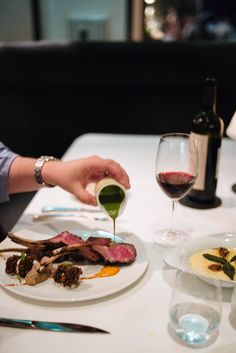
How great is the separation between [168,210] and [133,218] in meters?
0.11

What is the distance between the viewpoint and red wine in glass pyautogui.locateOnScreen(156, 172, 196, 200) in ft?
3.25

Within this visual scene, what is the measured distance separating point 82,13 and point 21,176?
2586mm

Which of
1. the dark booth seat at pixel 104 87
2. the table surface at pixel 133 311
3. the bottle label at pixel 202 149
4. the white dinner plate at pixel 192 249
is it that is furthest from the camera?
the dark booth seat at pixel 104 87

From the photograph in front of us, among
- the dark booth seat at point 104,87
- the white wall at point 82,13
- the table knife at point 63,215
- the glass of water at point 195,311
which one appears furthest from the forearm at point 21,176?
the white wall at point 82,13

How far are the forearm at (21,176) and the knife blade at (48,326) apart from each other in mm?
527

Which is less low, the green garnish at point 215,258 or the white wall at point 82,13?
the white wall at point 82,13

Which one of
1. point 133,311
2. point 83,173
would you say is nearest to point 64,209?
point 83,173

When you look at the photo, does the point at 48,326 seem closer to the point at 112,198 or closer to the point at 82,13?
the point at 112,198

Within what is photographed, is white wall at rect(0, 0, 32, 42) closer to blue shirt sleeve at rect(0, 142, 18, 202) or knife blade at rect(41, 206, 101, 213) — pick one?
blue shirt sleeve at rect(0, 142, 18, 202)

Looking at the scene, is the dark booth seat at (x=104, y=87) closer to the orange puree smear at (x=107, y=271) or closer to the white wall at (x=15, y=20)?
the white wall at (x=15, y=20)

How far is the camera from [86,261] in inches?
33.3

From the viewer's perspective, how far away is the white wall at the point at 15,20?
345 centimetres

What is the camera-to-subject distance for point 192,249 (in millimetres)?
844

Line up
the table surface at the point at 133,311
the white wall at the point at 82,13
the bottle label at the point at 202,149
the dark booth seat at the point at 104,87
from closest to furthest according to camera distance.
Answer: the table surface at the point at 133,311
the bottle label at the point at 202,149
the dark booth seat at the point at 104,87
the white wall at the point at 82,13
